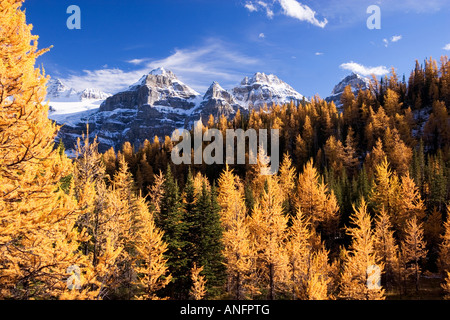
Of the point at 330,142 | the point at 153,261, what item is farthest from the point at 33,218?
the point at 330,142

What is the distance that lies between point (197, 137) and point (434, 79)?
87986 millimetres

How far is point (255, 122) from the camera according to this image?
8994 centimetres
